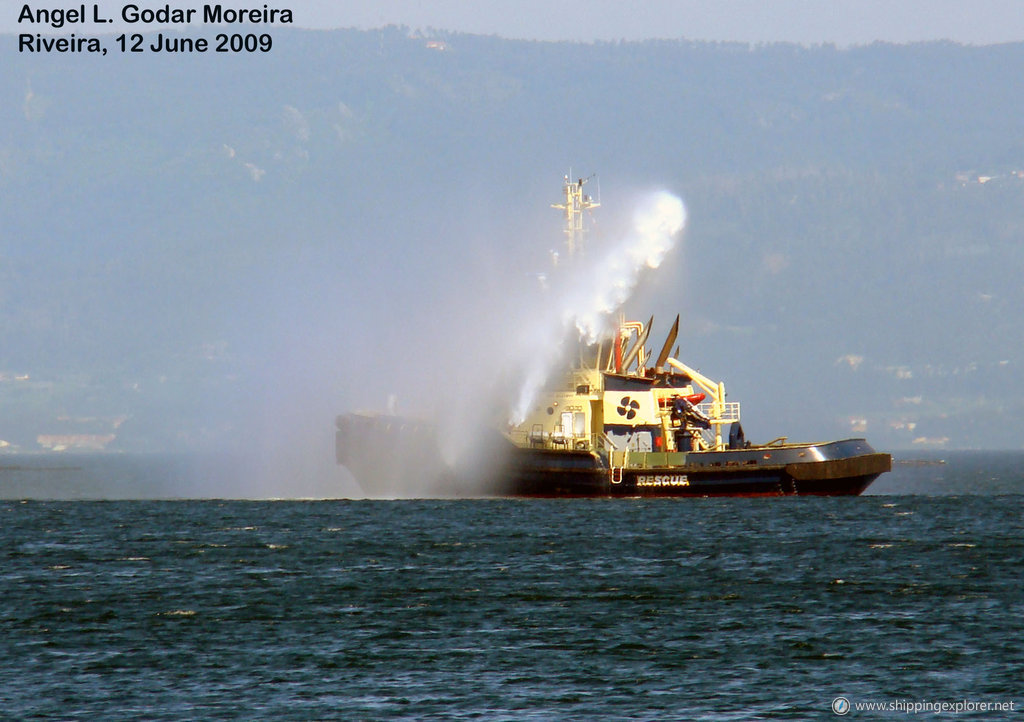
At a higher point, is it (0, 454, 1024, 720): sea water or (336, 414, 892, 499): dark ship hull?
(336, 414, 892, 499): dark ship hull

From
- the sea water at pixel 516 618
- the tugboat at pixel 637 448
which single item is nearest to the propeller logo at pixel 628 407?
the tugboat at pixel 637 448

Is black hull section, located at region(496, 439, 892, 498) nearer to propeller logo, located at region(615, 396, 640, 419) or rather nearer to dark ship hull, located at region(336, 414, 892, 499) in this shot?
dark ship hull, located at region(336, 414, 892, 499)

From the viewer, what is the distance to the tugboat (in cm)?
8738

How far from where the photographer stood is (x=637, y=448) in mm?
91125

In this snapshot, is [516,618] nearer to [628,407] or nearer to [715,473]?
[715,473]

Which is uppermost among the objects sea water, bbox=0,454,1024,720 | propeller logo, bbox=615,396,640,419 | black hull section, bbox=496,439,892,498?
propeller logo, bbox=615,396,640,419

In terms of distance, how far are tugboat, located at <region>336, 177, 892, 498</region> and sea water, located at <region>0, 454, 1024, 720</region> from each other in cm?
428

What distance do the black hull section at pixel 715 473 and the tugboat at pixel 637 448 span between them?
0.06 meters

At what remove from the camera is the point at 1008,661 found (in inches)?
1538

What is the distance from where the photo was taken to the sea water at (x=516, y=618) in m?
35.2

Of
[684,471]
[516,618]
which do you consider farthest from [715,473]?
[516,618]

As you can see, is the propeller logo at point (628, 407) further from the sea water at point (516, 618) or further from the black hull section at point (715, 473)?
the sea water at point (516, 618)

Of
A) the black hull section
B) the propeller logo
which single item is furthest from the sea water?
the propeller logo

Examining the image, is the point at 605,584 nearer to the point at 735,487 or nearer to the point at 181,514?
the point at 735,487
